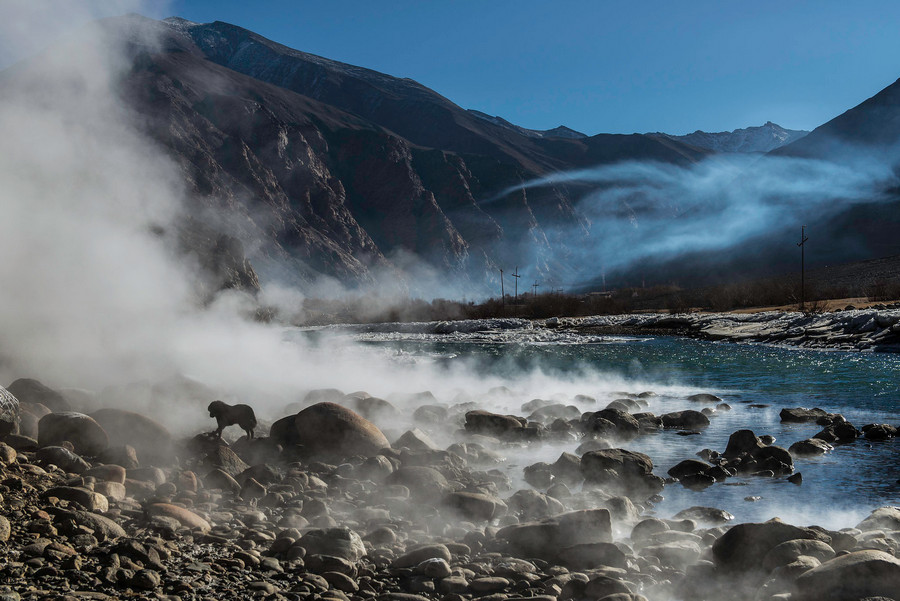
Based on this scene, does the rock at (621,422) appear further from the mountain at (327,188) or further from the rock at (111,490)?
the mountain at (327,188)

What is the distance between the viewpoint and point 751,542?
659cm

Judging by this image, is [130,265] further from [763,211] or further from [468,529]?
[763,211]

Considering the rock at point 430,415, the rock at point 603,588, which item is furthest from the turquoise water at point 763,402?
the rock at point 603,588

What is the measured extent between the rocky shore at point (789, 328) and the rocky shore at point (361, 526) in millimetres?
32929

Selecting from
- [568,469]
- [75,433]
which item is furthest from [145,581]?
[568,469]

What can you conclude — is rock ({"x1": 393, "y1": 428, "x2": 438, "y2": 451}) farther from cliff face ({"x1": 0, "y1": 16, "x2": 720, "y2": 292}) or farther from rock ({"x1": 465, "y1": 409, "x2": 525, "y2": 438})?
cliff face ({"x1": 0, "y1": 16, "x2": 720, "y2": 292})

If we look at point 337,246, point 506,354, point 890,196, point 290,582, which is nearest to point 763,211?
point 890,196

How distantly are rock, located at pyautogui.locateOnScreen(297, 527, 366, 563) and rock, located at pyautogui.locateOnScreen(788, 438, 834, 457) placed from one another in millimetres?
9671

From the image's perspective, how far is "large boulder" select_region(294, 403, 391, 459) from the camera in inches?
422

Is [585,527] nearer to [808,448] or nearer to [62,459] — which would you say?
[62,459]

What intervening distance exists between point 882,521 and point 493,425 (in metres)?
7.66

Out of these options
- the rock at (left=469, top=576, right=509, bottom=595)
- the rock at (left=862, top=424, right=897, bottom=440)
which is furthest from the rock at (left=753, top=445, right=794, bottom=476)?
the rock at (left=469, top=576, right=509, bottom=595)

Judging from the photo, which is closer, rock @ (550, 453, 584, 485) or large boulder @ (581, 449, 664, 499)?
large boulder @ (581, 449, 664, 499)

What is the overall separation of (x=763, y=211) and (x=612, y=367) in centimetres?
17162
